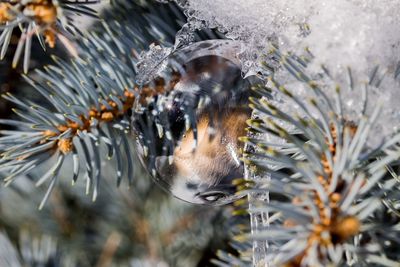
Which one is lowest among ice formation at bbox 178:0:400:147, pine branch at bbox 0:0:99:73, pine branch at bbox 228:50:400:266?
pine branch at bbox 228:50:400:266

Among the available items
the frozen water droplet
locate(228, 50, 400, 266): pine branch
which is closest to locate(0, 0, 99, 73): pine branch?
the frozen water droplet

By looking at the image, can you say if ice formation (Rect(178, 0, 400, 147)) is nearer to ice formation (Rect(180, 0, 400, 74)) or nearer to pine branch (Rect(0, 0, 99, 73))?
ice formation (Rect(180, 0, 400, 74))

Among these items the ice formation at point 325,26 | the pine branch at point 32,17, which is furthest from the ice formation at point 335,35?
the pine branch at point 32,17

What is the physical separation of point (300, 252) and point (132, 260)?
506 mm

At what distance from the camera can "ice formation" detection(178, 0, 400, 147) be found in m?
0.33

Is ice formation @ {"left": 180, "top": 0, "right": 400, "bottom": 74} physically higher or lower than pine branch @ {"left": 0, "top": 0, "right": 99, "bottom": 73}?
lower

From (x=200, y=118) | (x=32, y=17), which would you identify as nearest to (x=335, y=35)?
(x=200, y=118)

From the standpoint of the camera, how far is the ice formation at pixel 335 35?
33 centimetres

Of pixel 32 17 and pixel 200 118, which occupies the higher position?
pixel 32 17

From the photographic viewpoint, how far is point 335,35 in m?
0.35

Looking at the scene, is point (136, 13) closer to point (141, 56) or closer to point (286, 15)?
point (141, 56)

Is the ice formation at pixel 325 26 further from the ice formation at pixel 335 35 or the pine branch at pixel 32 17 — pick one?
the pine branch at pixel 32 17

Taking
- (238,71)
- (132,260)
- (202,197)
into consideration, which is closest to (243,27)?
(238,71)

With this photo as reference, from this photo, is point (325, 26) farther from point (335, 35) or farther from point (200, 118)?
point (200, 118)
